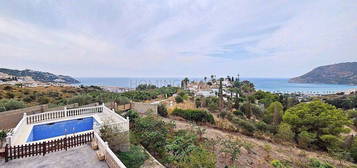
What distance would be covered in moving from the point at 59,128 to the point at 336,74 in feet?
619

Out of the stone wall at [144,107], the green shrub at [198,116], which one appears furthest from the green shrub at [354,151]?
the stone wall at [144,107]

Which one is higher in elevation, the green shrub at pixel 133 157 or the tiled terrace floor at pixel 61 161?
the tiled terrace floor at pixel 61 161

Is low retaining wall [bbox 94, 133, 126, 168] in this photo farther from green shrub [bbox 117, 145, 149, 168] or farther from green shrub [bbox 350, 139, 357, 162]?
green shrub [bbox 350, 139, 357, 162]

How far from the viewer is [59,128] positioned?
8.66 m

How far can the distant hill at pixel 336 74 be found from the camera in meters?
124

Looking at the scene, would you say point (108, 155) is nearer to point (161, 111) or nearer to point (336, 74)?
point (161, 111)

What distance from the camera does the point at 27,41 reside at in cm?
1605

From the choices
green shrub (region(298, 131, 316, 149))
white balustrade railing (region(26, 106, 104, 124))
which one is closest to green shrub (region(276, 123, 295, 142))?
green shrub (region(298, 131, 316, 149))

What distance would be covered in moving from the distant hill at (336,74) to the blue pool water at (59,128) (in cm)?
16536

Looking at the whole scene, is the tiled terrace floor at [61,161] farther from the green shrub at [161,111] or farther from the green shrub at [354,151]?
the green shrub at [354,151]

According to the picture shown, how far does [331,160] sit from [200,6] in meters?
14.2

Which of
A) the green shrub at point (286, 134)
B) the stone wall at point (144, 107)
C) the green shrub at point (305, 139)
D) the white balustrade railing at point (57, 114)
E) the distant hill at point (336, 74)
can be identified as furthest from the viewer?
the distant hill at point (336, 74)

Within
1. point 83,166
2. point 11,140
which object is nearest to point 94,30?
point 11,140

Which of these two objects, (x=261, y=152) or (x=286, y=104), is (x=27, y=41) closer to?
(x=261, y=152)
